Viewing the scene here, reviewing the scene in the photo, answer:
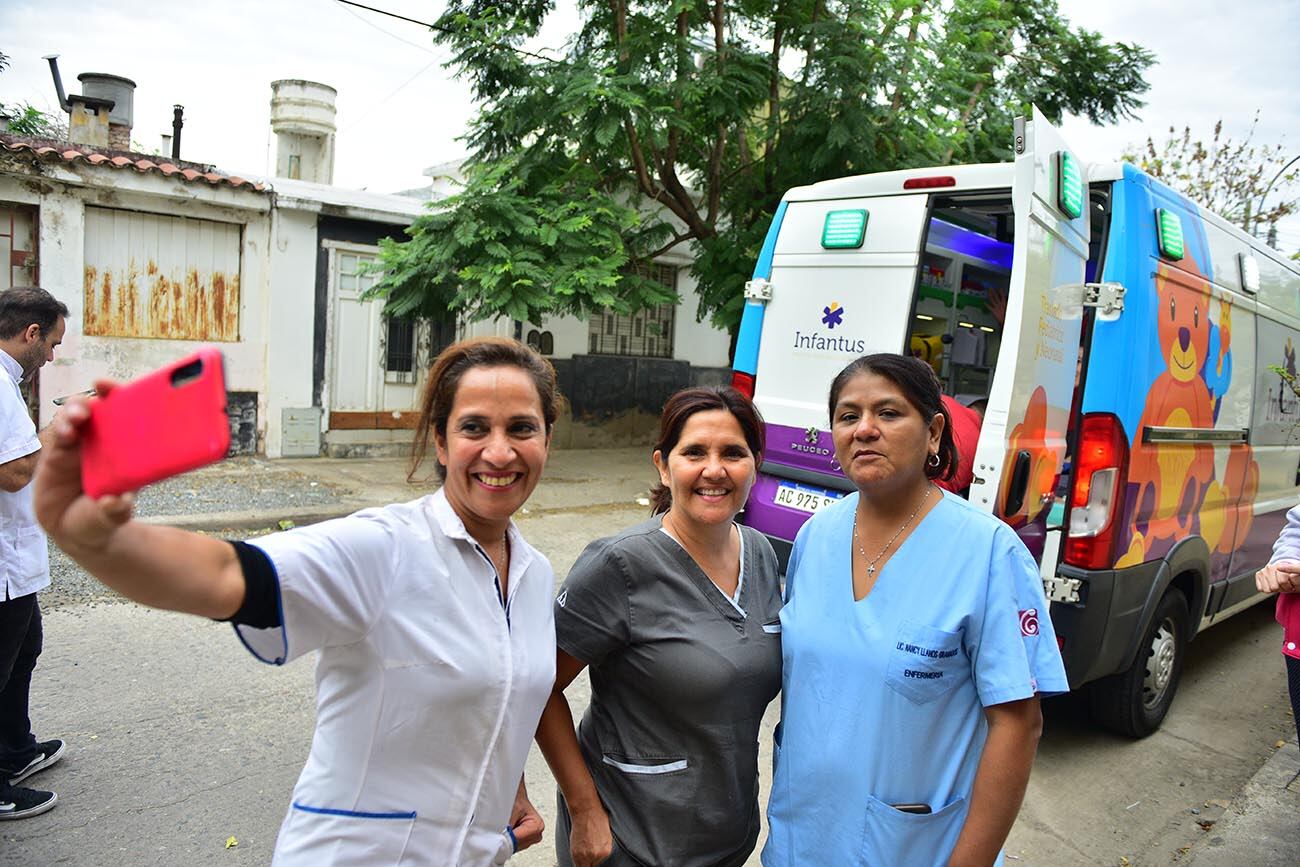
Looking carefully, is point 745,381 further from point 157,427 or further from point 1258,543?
point 157,427

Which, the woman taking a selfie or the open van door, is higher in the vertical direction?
the open van door

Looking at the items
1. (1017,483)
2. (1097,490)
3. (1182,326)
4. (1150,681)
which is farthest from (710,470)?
(1150,681)

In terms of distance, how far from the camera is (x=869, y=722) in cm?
169

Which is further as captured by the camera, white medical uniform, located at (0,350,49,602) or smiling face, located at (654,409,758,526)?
white medical uniform, located at (0,350,49,602)

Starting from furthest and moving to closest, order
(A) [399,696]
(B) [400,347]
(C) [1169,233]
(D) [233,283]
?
(B) [400,347], (D) [233,283], (C) [1169,233], (A) [399,696]

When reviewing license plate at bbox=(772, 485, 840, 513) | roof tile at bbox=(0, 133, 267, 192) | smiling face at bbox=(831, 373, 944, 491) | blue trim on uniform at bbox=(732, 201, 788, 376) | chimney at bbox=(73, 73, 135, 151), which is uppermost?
chimney at bbox=(73, 73, 135, 151)

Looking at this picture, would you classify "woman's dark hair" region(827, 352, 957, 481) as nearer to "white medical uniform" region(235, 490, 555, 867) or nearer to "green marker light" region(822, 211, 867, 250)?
"white medical uniform" region(235, 490, 555, 867)

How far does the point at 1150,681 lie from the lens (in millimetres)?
4406

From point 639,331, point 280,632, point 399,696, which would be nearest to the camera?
point 280,632

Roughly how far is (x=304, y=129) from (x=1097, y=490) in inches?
500

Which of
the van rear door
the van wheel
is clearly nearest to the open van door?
the van rear door

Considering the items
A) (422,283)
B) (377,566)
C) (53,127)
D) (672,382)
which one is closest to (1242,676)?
(377,566)

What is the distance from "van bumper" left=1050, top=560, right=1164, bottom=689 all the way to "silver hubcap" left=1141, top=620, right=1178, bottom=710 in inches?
24.5

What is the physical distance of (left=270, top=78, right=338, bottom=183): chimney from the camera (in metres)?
13.1
